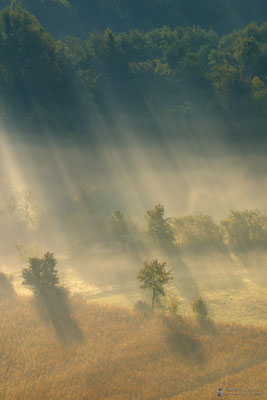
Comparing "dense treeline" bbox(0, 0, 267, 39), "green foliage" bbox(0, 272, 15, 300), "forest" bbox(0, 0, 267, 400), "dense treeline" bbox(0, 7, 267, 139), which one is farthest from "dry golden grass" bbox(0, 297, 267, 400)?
"dense treeline" bbox(0, 0, 267, 39)

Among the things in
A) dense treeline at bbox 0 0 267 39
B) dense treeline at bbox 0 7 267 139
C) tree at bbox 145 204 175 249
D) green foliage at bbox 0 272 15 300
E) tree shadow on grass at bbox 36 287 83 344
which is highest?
dense treeline at bbox 0 0 267 39

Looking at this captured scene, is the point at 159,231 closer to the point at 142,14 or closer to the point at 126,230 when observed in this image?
the point at 126,230

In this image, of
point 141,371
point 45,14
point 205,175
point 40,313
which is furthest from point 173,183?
point 45,14

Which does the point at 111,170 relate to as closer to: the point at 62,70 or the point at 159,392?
the point at 62,70

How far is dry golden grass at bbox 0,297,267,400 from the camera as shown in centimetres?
1928

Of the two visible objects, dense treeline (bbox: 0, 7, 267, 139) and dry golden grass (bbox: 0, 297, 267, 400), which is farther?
dense treeline (bbox: 0, 7, 267, 139)

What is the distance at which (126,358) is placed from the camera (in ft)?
71.9

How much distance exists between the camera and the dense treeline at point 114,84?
84.9 m

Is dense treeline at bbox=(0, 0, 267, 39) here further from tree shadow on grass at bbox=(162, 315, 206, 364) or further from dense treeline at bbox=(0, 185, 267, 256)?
tree shadow on grass at bbox=(162, 315, 206, 364)

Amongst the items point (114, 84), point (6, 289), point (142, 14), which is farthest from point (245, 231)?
point (142, 14)

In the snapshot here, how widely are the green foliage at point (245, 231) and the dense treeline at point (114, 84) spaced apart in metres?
44.9

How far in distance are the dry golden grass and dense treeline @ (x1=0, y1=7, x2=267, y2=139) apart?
219 ft

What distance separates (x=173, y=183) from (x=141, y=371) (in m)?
54.9

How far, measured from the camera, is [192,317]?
27.4 m
